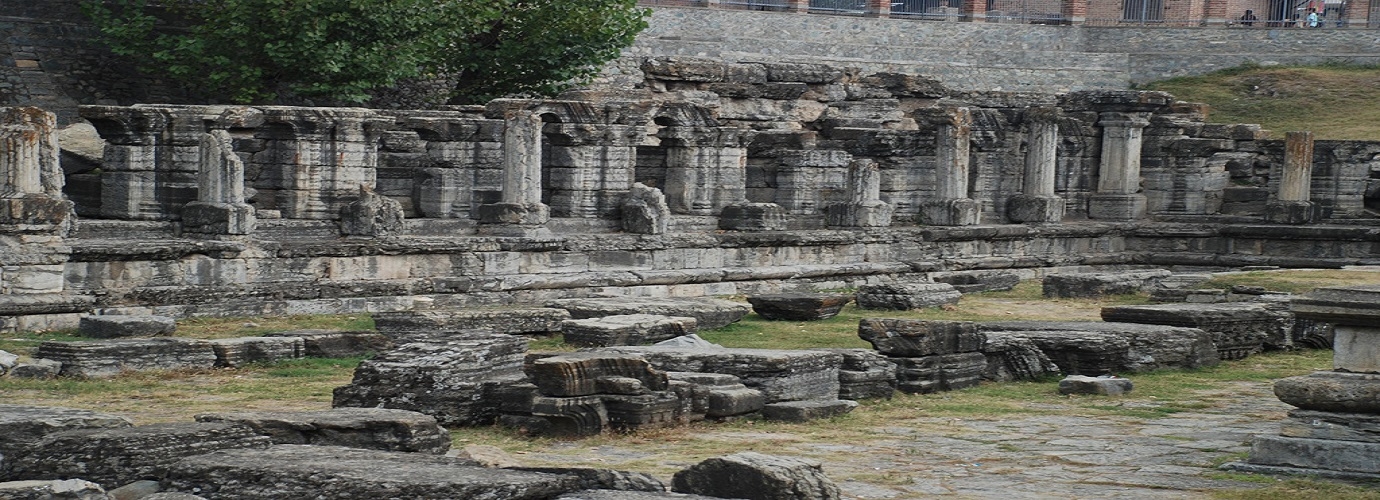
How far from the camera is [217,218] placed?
1808 centimetres

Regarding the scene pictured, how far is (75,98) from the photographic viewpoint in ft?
86.1

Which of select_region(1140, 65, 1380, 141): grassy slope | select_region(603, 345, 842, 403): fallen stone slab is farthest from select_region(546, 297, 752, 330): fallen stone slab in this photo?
select_region(1140, 65, 1380, 141): grassy slope

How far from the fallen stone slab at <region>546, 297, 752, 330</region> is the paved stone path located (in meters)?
5.42

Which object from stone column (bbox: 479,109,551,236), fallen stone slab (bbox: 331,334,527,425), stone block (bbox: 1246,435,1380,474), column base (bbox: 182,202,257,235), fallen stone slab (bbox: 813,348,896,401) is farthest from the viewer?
stone column (bbox: 479,109,551,236)

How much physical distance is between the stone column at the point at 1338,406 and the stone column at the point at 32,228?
10.3 m

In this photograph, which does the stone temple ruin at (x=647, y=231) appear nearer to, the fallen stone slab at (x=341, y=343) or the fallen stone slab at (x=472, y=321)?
the fallen stone slab at (x=472, y=321)

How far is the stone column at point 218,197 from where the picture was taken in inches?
712

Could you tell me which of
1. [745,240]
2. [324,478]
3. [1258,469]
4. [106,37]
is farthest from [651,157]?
[324,478]

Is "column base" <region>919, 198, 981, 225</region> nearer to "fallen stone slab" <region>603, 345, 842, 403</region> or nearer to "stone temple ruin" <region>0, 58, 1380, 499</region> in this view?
"stone temple ruin" <region>0, 58, 1380, 499</region>

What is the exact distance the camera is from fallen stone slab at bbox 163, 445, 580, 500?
8281 millimetres

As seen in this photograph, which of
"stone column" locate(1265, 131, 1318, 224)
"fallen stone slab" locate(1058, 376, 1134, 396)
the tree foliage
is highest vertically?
the tree foliage

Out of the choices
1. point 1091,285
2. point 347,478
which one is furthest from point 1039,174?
point 347,478

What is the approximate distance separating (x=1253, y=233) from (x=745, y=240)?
9.40m

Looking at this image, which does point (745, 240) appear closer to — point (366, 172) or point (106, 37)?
point (366, 172)
